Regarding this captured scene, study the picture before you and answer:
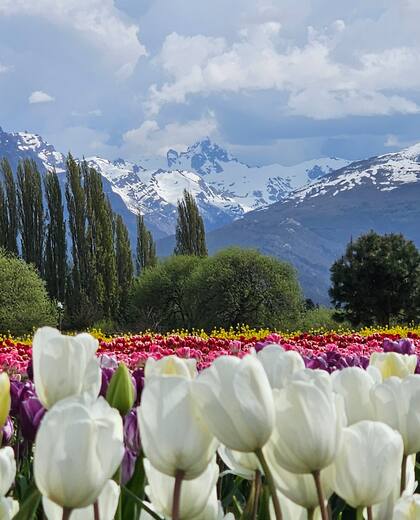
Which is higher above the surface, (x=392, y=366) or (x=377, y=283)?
(x=377, y=283)

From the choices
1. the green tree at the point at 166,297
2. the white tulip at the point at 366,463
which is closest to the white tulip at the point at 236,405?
the white tulip at the point at 366,463

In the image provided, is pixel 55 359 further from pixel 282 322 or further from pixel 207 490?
pixel 282 322

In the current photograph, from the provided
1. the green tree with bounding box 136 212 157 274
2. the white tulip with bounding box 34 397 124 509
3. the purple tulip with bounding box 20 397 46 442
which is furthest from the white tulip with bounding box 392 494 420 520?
the green tree with bounding box 136 212 157 274

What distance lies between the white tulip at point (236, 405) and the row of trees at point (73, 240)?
36.2m

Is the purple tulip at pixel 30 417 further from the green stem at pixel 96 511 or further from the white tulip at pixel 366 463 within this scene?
the white tulip at pixel 366 463

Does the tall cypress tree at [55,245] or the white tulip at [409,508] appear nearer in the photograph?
the white tulip at [409,508]

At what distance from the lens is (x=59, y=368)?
70.6 inches

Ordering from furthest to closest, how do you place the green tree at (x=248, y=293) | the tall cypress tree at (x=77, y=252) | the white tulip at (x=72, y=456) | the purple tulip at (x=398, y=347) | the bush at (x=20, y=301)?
the tall cypress tree at (x=77, y=252), the green tree at (x=248, y=293), the bush at (x=20, y=301), the purple tulip at (x=398, y=347), the white tulip at (x=72, y=456)

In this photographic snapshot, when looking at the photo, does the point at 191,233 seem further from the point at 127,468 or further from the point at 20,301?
the point at 127,468

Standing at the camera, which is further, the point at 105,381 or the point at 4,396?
the point at 105,381

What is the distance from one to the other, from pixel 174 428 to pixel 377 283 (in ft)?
124

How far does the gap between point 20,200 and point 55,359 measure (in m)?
42.1

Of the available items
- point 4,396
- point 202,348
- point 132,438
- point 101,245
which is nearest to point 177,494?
point 4,396

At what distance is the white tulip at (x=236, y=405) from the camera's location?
1.31m
